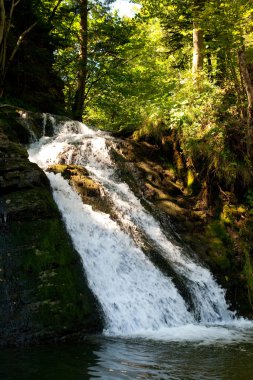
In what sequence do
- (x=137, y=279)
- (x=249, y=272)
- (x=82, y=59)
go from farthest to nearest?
(x=82, y=59)
(x=249, y=272)
(x=137, y=279)

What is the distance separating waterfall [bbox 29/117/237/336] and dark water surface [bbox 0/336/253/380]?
1.00 metres

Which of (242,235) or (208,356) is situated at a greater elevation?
(242,235)

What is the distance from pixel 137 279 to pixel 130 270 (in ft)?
0.78

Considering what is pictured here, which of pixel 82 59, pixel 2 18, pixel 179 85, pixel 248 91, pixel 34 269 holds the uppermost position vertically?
pixel 82 59

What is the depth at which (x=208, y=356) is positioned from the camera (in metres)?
5.67

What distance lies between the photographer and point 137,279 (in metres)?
8.00

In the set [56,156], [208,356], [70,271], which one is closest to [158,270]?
[70,271]

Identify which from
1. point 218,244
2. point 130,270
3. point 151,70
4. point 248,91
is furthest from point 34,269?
point 151,70

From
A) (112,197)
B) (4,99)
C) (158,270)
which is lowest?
(158,270)

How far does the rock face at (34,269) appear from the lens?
6.32 meters

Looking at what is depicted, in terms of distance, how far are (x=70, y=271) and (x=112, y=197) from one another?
309 cm

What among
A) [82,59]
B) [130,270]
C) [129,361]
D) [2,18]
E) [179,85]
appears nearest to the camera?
[129,361]

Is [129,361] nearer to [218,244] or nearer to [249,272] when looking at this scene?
[249,272]

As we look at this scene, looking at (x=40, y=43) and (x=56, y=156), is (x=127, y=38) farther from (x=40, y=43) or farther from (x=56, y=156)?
(x=56, y=156)
